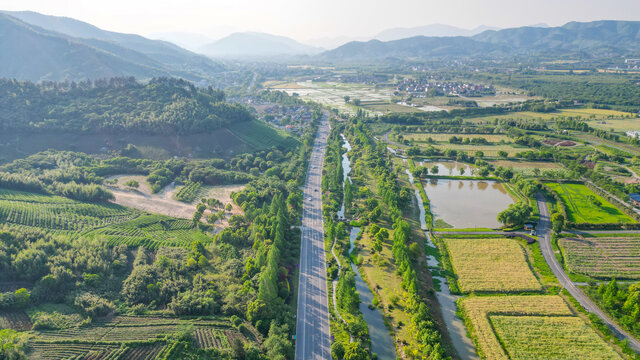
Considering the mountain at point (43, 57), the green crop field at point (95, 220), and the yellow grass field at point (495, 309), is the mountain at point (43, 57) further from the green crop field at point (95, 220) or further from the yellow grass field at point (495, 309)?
the yellow grass field at point (495, 309)

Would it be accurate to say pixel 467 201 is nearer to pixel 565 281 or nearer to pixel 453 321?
pixel 565 281

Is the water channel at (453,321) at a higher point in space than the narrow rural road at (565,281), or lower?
lower

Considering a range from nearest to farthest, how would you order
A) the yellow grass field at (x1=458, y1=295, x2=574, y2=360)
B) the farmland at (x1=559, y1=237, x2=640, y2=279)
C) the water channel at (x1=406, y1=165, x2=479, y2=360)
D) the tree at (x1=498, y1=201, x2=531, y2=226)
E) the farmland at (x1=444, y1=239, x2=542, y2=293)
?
the water channel at (x1=406, y1=165, x2=479, y2=360) < the yellow grass field at (x1=458, y1=295, x2=574, y2=360) < the farmland at (x1=444, y1=239, x2=542, y2=293) < the farmland at (x1=559, y1=237, x2=640, y2=279) < the tree at (x1=498, y1=201, x2=531, y2=226)

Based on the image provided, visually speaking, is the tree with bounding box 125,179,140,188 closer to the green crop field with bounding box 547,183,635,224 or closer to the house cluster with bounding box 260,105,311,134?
the house cluster with bounding box 260,105,311,134

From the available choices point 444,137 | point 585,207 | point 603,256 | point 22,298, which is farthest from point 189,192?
point 444,137

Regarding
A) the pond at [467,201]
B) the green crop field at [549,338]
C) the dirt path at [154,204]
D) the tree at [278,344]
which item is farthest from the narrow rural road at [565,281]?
the dirt path at [154,204]

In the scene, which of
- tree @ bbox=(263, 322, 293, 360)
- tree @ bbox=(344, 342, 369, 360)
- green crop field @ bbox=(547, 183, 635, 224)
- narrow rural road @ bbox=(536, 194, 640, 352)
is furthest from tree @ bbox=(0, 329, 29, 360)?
green crop field @ bbox=(547, 183, 635, 224)
